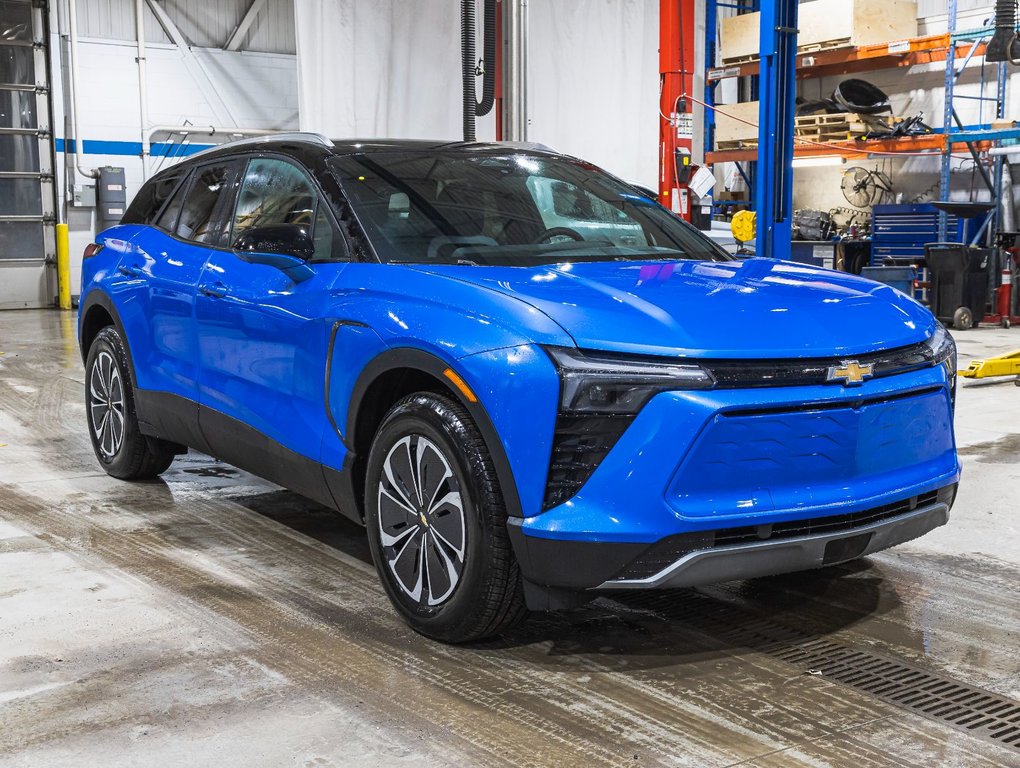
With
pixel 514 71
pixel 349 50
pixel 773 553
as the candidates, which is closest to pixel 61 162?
pixel 349 50

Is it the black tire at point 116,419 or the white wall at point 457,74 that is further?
the white wall at point 457,74

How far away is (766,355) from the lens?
119 inches

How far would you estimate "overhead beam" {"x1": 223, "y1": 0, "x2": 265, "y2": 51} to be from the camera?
18.7 meters

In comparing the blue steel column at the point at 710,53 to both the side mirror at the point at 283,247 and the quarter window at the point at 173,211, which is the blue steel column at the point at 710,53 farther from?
the side mirror at the point at 283,247

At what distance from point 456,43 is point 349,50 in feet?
4.12

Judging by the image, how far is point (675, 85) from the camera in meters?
11.0

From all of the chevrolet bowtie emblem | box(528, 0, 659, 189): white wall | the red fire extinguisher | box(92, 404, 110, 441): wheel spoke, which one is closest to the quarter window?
box(92, 404, 110, 441): wheel spoke

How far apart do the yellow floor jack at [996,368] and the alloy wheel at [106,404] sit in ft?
20.2

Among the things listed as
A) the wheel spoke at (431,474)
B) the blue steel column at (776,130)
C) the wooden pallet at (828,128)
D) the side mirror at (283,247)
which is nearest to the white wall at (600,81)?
the blue steel column at (776,130)

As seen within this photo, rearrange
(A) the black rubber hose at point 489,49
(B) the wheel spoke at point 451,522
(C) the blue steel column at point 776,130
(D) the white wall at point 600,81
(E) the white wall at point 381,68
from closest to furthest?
(B) the wheel spoke at point 451,522, (C) the blue steel column at point 776,130, (A) the black rubber hose at point 489,49, (E) the white wall at point 381,68, (D) the white wall at point 600,81

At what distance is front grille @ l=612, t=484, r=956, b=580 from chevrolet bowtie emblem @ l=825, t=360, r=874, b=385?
0.36m

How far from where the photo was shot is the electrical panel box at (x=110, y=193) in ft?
57.6

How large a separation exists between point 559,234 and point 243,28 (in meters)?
16.1

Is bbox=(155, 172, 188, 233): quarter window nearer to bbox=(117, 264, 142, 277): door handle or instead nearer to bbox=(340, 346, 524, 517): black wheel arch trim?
bbox=(117, 264, 142, 277): door handle
